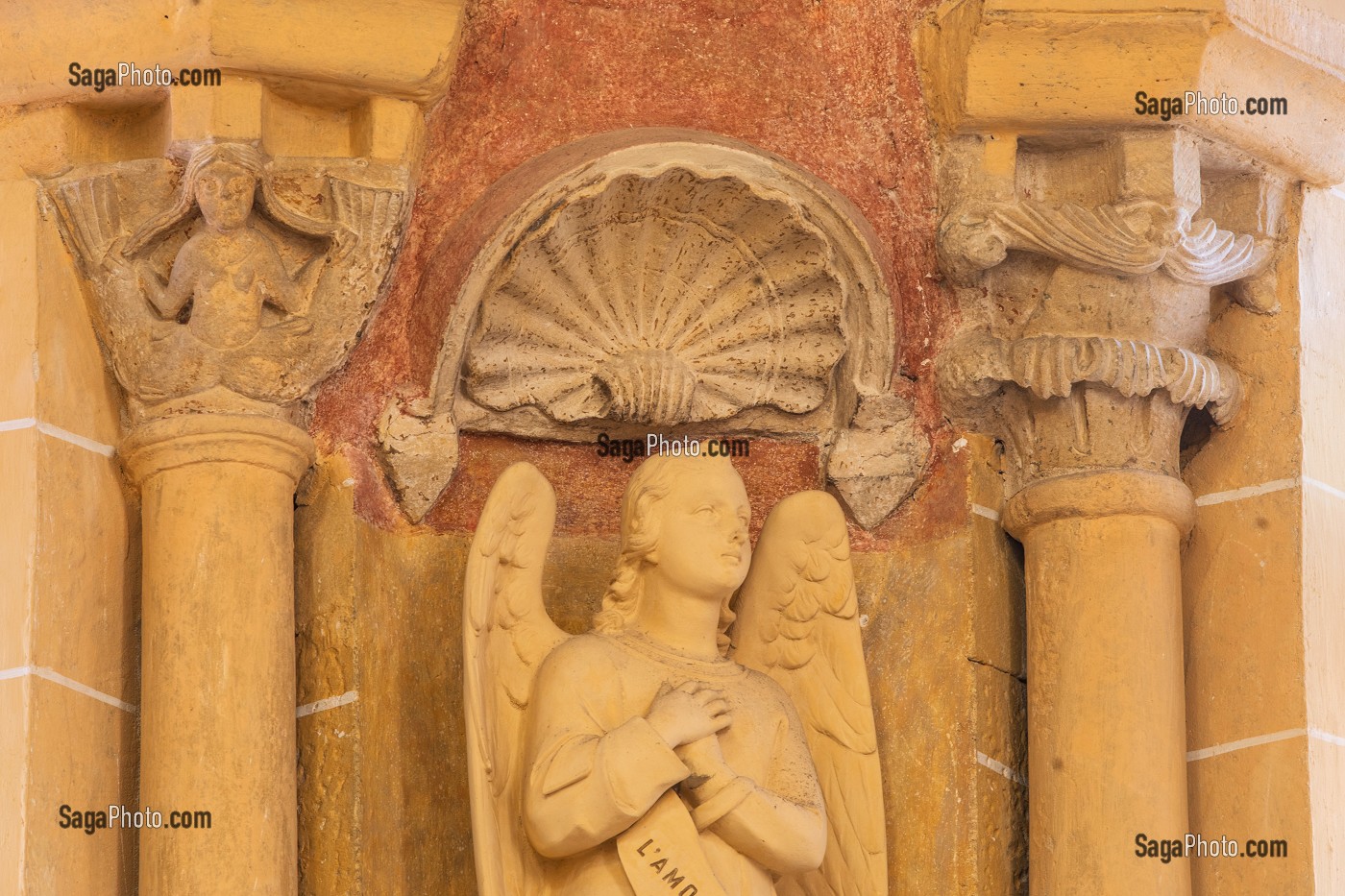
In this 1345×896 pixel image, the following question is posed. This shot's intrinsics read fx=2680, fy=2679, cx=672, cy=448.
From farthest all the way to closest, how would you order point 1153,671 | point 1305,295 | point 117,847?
point 1305,295
point 1153,671
point 117,847

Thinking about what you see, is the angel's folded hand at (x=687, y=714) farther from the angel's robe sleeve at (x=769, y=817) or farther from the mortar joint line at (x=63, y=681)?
the mortar joint line at (x=63, y=681)

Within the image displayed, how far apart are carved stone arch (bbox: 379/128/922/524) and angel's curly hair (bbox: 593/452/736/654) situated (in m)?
0.36

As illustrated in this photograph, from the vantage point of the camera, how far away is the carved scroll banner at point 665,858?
4.44 meters

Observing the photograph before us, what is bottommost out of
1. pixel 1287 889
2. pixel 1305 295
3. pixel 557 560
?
pixel 1287 889

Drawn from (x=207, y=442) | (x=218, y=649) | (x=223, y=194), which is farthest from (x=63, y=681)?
(x=223, y=194)

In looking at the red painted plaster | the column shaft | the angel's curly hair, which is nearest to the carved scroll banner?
the angel's curly hair

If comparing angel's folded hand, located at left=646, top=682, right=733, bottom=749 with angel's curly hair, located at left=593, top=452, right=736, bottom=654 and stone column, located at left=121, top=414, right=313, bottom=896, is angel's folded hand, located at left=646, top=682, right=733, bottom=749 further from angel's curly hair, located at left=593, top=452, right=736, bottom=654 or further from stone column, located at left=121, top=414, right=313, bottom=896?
stone column, located at left=121, top=414, right=313, bottom=896

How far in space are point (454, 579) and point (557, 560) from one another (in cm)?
24

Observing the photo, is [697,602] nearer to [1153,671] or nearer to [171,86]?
[1153,671]

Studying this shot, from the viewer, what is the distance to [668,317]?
5.19m

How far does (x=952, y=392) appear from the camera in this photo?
16.9 ft

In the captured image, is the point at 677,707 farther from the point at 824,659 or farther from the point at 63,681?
the point at 63,681

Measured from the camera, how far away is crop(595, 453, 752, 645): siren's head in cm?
468

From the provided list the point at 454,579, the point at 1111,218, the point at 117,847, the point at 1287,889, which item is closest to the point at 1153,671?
the point at 1287,889
